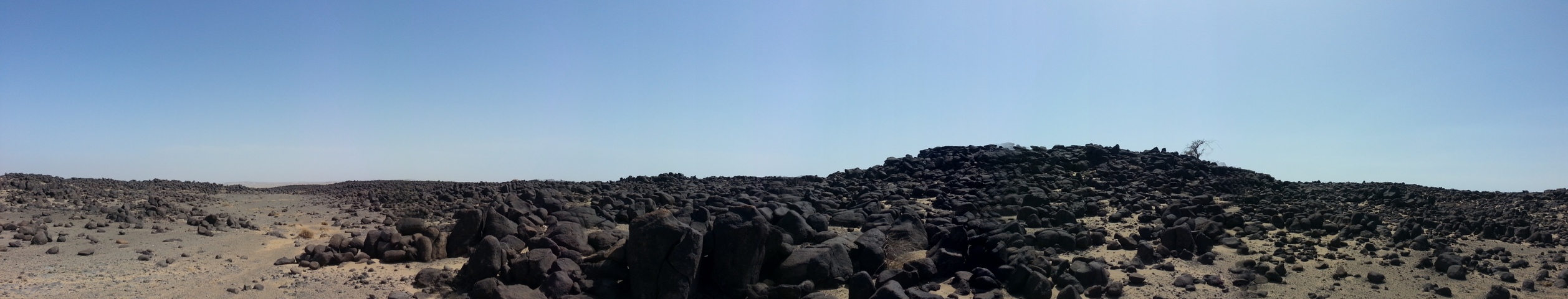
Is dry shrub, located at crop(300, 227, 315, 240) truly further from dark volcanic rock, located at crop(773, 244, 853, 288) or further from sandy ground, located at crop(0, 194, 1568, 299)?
dark volcanic rock, located at crop(773, 244, 853, 288)

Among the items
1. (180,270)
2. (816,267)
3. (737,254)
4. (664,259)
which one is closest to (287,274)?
(180,270)

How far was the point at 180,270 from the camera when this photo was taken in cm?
1210

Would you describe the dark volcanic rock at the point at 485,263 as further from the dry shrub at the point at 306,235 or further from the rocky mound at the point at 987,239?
the dry shrub at the point at 306,235

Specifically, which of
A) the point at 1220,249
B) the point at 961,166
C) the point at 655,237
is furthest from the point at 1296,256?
the point at 961,166

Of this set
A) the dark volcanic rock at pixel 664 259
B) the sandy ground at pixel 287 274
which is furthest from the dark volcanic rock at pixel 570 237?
the dark volcanic rock at pixel 664 259

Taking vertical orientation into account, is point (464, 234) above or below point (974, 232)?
above

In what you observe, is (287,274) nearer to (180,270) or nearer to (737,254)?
(180,270)

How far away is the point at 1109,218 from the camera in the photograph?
15.4m

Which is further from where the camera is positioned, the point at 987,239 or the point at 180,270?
the point at 180,270

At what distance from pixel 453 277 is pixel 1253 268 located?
11277mm

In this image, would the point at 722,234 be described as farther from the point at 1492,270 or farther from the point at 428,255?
the point at 1492,270

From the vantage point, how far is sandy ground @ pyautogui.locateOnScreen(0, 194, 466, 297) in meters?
10.8

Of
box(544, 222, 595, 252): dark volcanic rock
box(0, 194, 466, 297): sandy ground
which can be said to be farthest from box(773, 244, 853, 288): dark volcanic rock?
box(0, 194, 466, 297): sandy ground

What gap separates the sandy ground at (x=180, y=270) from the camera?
10828 mm
